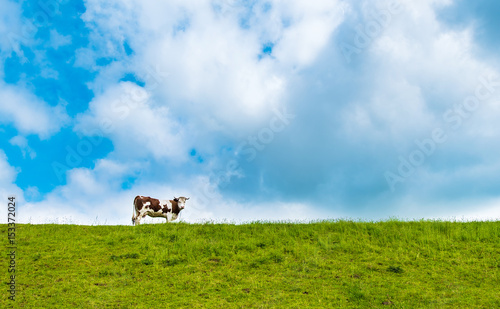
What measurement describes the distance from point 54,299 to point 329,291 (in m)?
8.87

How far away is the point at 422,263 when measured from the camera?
1467cm

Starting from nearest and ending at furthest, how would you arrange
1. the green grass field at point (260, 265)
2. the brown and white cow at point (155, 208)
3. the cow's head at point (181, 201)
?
the green grass field at point (260, 265) → the brown and white cow at point (155, 208) → the cow's head at point (181, 201)

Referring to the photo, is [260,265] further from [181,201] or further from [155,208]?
[181,201]

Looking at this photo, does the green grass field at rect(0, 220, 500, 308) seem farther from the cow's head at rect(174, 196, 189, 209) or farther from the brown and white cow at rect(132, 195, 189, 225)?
the cow's head at rect(174, 196, 189, 209)

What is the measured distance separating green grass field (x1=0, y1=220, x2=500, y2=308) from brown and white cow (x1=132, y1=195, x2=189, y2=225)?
12.1 ft

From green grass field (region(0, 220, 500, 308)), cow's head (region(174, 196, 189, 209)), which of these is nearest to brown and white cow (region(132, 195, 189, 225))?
cow's head (region(174, 196, 189, 209))

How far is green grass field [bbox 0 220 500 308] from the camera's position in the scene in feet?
39.2

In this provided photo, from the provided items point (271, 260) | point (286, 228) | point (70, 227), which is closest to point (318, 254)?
point (271, 260)

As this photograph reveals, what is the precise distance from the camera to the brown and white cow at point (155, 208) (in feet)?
75.4

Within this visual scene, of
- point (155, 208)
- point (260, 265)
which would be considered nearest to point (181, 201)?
point (155, 208)

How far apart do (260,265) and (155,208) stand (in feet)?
35.3

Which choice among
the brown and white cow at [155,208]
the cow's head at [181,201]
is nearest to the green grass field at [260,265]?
the brown and white cow at [155,208]

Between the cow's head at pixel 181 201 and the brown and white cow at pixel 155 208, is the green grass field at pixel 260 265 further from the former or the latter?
the cow's head at pixel 181 201

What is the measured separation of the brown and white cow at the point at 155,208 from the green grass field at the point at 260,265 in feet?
12.1
